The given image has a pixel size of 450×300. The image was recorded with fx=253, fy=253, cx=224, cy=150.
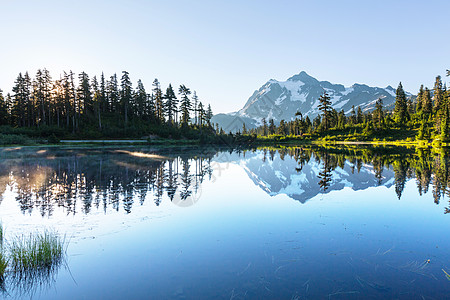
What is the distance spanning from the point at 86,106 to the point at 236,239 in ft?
307

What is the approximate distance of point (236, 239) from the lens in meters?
8.70

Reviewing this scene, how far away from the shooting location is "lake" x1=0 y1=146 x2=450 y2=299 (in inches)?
230

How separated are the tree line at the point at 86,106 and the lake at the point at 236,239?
66.5m

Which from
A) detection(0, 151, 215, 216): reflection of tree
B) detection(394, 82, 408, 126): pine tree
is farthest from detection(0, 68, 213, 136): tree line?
detection(394, 82, 408, 126): pine tree

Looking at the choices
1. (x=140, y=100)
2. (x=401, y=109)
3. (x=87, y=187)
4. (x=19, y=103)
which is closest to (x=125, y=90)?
(x=140, y=100)

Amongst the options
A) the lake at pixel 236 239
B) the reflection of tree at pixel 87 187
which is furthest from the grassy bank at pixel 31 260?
the reflection of tree at pixel 87 187

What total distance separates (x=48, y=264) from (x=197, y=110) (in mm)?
98357

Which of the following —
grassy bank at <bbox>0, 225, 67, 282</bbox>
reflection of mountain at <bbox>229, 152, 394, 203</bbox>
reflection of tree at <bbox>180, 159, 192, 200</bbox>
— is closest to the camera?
grassy bank at <bbox>0, 225, 67, 282</bbox>

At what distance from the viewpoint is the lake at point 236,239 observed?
19.2ft

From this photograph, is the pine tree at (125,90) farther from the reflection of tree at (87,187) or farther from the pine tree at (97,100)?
the reflection of tree at (87,187)

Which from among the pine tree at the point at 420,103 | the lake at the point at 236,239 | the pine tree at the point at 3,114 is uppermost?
the pine tree at the point at 420,103

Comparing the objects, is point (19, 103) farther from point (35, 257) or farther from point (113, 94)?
point (35, 257)

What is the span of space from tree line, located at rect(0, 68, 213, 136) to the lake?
6651 centimetres

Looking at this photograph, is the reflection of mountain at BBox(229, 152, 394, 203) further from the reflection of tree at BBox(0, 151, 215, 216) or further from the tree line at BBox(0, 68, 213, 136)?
the tree line at BBox(0, 68, 213, 136)
